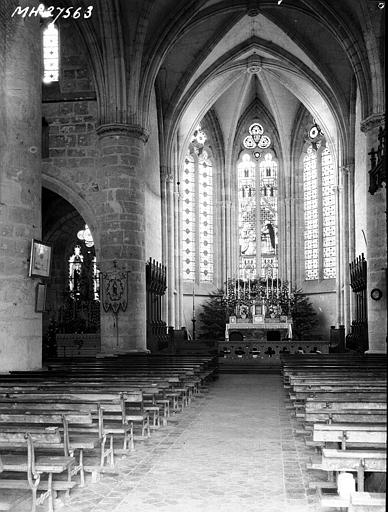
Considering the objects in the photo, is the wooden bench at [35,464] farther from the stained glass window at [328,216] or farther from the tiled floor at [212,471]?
the stained glass window at [328,216]

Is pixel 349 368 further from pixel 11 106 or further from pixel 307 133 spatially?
pixel 307 133

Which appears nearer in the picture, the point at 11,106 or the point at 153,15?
the point at 11,106

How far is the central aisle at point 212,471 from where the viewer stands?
261 inches

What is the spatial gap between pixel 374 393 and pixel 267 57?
25.9 metres

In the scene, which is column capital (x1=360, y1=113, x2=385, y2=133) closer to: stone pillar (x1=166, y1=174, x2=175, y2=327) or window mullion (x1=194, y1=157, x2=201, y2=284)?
stone pillar (x1=166, y1=174, x2=175, y2=327)

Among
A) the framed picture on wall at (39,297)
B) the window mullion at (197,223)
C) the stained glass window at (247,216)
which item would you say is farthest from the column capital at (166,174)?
the framed picture on wall at (39,297)

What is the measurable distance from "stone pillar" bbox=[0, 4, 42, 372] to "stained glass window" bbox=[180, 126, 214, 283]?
23600mm

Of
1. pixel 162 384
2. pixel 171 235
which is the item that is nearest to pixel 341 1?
pixel 171 235

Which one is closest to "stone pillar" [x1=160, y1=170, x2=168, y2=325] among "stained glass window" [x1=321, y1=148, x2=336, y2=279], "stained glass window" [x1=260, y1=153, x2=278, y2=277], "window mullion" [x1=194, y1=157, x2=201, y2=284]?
"window mullion" [x1=194, y1=157, x2=201, y2=284]

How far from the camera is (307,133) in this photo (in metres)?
38.6

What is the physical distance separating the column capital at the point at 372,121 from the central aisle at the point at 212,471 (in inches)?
440

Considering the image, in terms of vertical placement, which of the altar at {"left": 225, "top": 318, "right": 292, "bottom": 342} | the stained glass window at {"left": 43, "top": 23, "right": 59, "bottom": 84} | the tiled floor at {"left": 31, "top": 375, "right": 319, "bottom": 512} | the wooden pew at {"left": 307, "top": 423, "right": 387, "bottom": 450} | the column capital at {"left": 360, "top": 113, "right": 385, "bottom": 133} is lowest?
the tiled floor at {"left": 31, "top": 375, "right": 319, "bottom": 512}

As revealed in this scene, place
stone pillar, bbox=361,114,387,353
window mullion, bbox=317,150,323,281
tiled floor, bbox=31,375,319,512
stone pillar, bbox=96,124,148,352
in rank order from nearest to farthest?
tiled floor, bbox=31,375,319,512
stone pillar, bbox=361,114,387,353
stone pillar, bbox=96,124,148,352
window mullion, bbox=317,150,323,281

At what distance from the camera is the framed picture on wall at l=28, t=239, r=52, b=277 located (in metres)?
13.7
